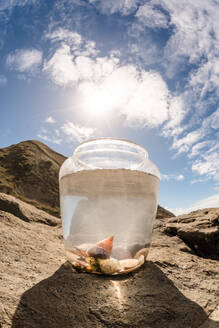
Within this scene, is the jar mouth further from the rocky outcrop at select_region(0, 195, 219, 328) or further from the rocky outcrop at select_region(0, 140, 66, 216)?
the rocky outcrop at select_region(0, 140, 66, 216)

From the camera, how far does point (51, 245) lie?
1.80m

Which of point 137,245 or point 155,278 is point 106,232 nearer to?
point 137,245

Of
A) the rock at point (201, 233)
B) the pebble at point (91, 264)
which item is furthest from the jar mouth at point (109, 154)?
the rock at point (201, 233)

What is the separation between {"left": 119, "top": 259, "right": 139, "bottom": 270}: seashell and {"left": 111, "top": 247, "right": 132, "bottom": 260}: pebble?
24mm

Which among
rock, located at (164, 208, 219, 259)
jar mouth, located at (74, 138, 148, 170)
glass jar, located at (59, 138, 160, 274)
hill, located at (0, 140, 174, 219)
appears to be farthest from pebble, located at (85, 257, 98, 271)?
hill, located at (0, 140, 174, 219)

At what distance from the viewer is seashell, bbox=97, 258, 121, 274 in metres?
1.30

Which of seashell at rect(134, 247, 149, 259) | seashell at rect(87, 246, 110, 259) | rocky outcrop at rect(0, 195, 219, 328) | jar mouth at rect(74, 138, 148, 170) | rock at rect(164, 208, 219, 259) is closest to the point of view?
rocky outcrop at rect(0, 195, 219, 328)

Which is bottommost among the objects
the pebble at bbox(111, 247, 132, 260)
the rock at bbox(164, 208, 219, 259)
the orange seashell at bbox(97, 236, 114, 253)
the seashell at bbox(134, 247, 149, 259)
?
the rock at bbox(164, 208, 219, 259)

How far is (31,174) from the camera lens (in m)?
16.4

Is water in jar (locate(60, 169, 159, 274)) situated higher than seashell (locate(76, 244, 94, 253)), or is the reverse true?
water in jar (locate(60, 169, 159, 274))

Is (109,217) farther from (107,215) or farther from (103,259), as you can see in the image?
(103,259)

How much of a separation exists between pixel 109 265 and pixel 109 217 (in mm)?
290

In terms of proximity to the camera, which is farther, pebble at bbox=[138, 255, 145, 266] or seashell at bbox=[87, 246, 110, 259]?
pebble at bbox=[138, 255, 145, 266]

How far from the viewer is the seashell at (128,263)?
4.44 feet
